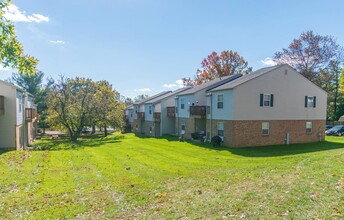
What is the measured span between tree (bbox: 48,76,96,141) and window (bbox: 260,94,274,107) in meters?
21.9

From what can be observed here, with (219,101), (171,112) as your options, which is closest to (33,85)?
(171,112)

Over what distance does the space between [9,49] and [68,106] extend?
2712 cm

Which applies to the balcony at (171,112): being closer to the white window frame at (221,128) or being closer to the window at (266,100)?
the white window frame at (221,128)

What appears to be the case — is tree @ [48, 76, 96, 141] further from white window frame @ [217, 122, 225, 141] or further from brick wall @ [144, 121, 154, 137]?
white window frame @ [217, 122, 225, 141]

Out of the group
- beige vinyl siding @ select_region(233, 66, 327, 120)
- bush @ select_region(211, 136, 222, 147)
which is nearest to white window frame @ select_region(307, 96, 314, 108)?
beige vinyl siding @ select_region(233, 66, 327, 120)

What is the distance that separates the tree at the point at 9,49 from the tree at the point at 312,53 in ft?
145

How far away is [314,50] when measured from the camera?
4216cm

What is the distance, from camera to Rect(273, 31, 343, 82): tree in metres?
41.7

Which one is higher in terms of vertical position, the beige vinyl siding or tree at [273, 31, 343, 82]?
tree at [273, 31, 343, 82]

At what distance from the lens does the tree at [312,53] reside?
41.7 metres

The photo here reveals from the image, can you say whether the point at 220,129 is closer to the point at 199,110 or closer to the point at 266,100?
the point at 199,110

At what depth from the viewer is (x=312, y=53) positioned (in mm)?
42312

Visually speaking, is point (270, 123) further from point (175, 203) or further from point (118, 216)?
point (118, 216)

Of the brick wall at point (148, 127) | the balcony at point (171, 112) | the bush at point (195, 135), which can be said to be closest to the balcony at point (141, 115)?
the brick wall at point (148, 127)
